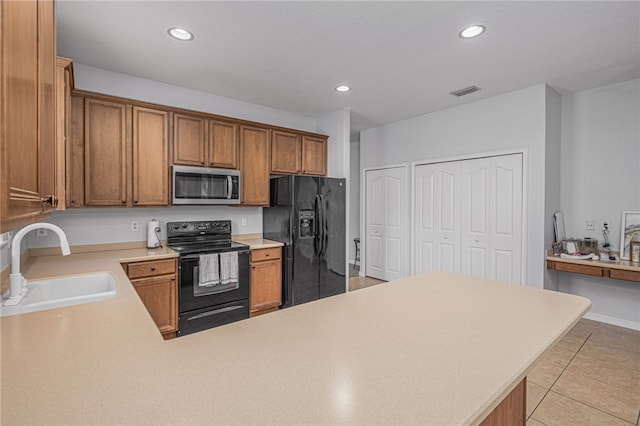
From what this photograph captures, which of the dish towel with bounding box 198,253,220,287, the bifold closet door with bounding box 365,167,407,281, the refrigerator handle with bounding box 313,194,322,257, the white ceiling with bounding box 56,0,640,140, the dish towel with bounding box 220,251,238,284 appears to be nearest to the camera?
the white ceiling with bounding box 56,0,640,140

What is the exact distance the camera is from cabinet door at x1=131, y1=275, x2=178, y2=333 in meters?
2.72

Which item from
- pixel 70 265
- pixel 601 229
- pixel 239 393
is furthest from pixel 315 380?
pixel 601 229

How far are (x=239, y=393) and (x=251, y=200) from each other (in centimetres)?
316

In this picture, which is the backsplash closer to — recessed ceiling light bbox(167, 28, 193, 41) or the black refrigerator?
the black refrigerator

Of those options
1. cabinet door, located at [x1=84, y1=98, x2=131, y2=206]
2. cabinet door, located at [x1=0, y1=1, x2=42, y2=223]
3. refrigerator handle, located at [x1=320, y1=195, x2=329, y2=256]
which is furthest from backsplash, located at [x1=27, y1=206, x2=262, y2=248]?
cabinet door, located at [x1=0, y1=1, x2=42, y2=223]

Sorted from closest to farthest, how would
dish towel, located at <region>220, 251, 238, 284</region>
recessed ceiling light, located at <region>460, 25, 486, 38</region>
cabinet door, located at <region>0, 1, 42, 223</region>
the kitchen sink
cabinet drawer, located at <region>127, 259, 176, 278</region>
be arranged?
cabinet door, located at <region>0, 1, 42, 223</region>
the kitchen sink
recessed ceiling light, located at <region>460, 25, 486, 38</region>
cabinet drawer, located at <region>127, 259, 176, 278</region>
dish towel, located at <region>220, 251, 238, 284</region>

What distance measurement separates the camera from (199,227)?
3.57 m

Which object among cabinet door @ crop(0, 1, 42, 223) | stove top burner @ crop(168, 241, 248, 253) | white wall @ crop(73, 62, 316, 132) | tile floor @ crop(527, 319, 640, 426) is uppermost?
white wall @ crop(73, 62, 316, 132)

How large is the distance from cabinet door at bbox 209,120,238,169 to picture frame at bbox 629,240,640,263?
441 centimetres

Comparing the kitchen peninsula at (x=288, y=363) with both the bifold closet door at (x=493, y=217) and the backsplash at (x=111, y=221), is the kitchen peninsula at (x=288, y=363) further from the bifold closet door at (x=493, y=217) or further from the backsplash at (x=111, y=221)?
the bifold closet door at (x=493, y=217)

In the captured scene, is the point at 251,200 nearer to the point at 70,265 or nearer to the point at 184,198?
the point at 184,198

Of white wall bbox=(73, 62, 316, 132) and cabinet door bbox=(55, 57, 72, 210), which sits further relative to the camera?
white wall bbox=(73, 62, 316, 132)

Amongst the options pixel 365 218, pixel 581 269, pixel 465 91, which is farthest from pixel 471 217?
pixel 365 218

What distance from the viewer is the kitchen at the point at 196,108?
3010 mm
